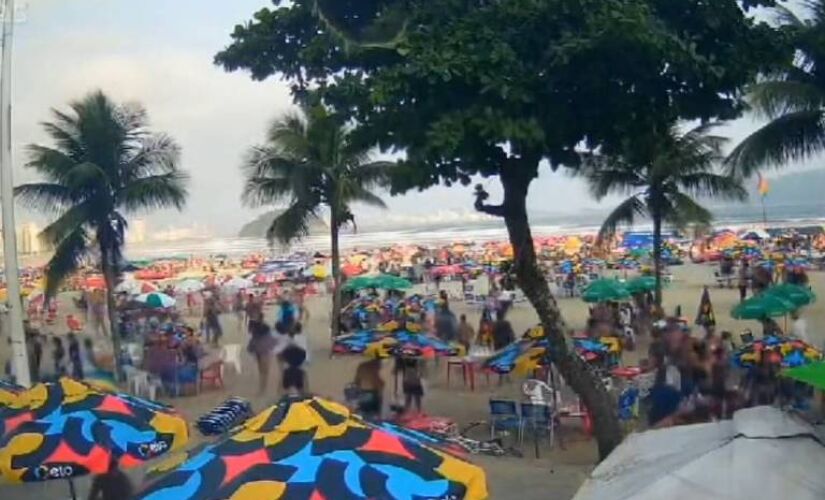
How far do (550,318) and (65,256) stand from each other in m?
11.5

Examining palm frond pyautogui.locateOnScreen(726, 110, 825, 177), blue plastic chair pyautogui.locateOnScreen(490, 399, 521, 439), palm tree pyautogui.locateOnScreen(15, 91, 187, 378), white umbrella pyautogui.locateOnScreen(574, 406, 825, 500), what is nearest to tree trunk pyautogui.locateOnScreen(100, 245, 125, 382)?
palm tree pyautogui.locateOnScreen(15, 91, 187, 378)

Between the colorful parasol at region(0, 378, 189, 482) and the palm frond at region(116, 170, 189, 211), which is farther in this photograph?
the palm frond at region(116, 170, 189, 211)

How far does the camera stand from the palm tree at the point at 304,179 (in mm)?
20266

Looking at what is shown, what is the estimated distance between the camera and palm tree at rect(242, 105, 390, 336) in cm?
2027

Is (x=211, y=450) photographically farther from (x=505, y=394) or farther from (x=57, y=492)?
(x=505, y=394)

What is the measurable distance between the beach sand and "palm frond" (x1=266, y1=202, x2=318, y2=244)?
2.40 meters

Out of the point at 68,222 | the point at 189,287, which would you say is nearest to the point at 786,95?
the point at 68,222

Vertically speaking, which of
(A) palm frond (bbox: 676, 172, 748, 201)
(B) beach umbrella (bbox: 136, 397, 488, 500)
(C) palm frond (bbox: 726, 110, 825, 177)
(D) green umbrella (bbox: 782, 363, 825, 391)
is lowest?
(B) beach umbrella (bbox: 136, 397, 488, 500)

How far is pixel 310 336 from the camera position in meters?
22.3

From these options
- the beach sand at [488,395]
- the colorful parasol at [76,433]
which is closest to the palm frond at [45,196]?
the beach sand at [488,395]

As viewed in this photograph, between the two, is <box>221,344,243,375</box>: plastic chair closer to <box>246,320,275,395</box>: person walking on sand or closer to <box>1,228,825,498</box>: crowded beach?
<box>1,228,825,498</box>: crowded beach

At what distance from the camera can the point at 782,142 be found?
14727mm

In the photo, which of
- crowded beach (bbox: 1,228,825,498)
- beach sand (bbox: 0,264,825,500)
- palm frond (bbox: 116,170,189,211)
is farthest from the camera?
palm frond (bbox: 116,170,189,211)

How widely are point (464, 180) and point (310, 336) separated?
1355 cm
